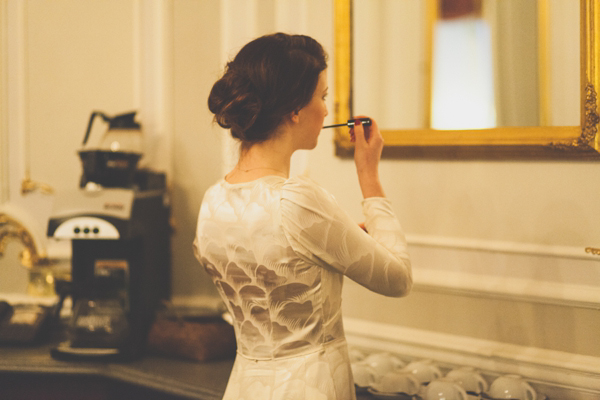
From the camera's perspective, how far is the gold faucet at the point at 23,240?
2.52m

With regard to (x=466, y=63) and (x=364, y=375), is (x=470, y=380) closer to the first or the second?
Result: (x=364, y=375)

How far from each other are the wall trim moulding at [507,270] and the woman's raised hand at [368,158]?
584mm

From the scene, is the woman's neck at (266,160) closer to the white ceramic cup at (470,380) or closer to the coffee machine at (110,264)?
the white ceramic cup at (470,380)

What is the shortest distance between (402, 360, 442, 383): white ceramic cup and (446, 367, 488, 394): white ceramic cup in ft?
0.17

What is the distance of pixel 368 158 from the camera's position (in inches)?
49.4

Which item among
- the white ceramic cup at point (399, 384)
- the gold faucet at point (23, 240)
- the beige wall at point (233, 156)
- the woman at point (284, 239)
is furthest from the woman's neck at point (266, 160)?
the gold faucet at point (23, 240)

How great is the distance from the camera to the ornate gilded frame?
4.82 feet

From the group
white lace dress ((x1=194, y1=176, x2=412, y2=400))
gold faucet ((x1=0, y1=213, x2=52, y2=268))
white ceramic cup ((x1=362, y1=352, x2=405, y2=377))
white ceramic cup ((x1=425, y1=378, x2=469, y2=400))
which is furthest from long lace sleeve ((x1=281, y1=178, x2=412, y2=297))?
gold faucet ((x1=0, y1=213, x2=52, y2=268))

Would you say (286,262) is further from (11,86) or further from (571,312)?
(11,86)

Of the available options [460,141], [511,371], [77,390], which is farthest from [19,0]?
[511,371]

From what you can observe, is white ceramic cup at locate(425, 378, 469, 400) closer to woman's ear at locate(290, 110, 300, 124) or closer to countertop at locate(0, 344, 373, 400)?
countertop at locate(0, 344, 373, 400)

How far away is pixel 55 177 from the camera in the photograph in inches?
99.1

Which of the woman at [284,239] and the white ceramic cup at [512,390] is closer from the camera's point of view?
the woman at [284,239]

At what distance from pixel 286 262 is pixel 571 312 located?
0.87 metres
